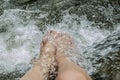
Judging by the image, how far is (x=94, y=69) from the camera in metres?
3.12

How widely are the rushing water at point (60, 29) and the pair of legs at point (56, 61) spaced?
0.59ft

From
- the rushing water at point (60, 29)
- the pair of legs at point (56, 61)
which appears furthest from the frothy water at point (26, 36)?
the pair of legs at point (56, 61)

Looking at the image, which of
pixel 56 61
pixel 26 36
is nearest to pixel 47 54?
pixel 56 61

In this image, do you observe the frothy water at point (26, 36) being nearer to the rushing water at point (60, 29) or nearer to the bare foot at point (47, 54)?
the rushing water at point (60, 29)

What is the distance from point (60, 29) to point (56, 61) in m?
1.01

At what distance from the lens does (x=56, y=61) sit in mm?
3268

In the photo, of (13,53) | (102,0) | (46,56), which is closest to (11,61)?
(13,53)

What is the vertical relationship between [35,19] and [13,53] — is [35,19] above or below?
above

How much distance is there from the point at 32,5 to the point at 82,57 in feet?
5.08

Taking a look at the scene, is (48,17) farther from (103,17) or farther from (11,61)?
(11,61)

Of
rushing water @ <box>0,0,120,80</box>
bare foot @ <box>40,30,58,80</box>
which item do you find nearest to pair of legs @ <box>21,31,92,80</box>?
bare foot @ <box>40,30,58,80</box>

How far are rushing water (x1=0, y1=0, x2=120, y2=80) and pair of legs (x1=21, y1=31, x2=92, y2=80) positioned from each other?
0.59ft

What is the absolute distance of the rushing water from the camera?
3.37m

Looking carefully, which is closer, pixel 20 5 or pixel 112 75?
pixel 112 75
